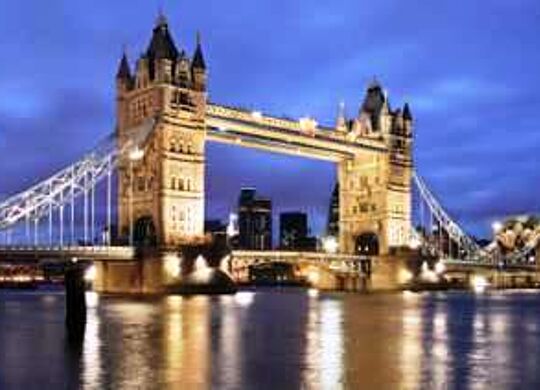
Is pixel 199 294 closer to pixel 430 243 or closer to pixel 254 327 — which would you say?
pixel 254 327

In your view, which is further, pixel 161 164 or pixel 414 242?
pixel 414 242

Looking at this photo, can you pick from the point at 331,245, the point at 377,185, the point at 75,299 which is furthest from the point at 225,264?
the point at 75,299

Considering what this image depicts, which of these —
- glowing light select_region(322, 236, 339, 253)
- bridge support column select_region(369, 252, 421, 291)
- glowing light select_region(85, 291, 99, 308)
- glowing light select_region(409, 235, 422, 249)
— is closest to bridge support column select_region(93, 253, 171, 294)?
glowing light select_region(85, 291, 99, 308)

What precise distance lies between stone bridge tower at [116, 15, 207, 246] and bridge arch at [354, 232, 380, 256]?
3341 centimetres

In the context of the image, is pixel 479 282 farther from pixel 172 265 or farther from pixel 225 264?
pixel 172 265

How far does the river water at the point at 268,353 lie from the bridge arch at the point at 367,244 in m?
68.7

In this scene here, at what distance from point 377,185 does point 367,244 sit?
781cm

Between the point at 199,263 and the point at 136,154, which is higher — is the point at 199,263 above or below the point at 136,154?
below

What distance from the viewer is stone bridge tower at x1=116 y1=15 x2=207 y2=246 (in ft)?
286

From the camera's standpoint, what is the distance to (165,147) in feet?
286

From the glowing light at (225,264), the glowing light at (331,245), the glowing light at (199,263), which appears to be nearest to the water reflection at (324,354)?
the glowing light at (199,263)

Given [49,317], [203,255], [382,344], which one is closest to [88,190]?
[203,255]

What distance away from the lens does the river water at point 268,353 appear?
2388cm

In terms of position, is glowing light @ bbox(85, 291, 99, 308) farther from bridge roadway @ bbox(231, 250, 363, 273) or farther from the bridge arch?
the bridge arch
